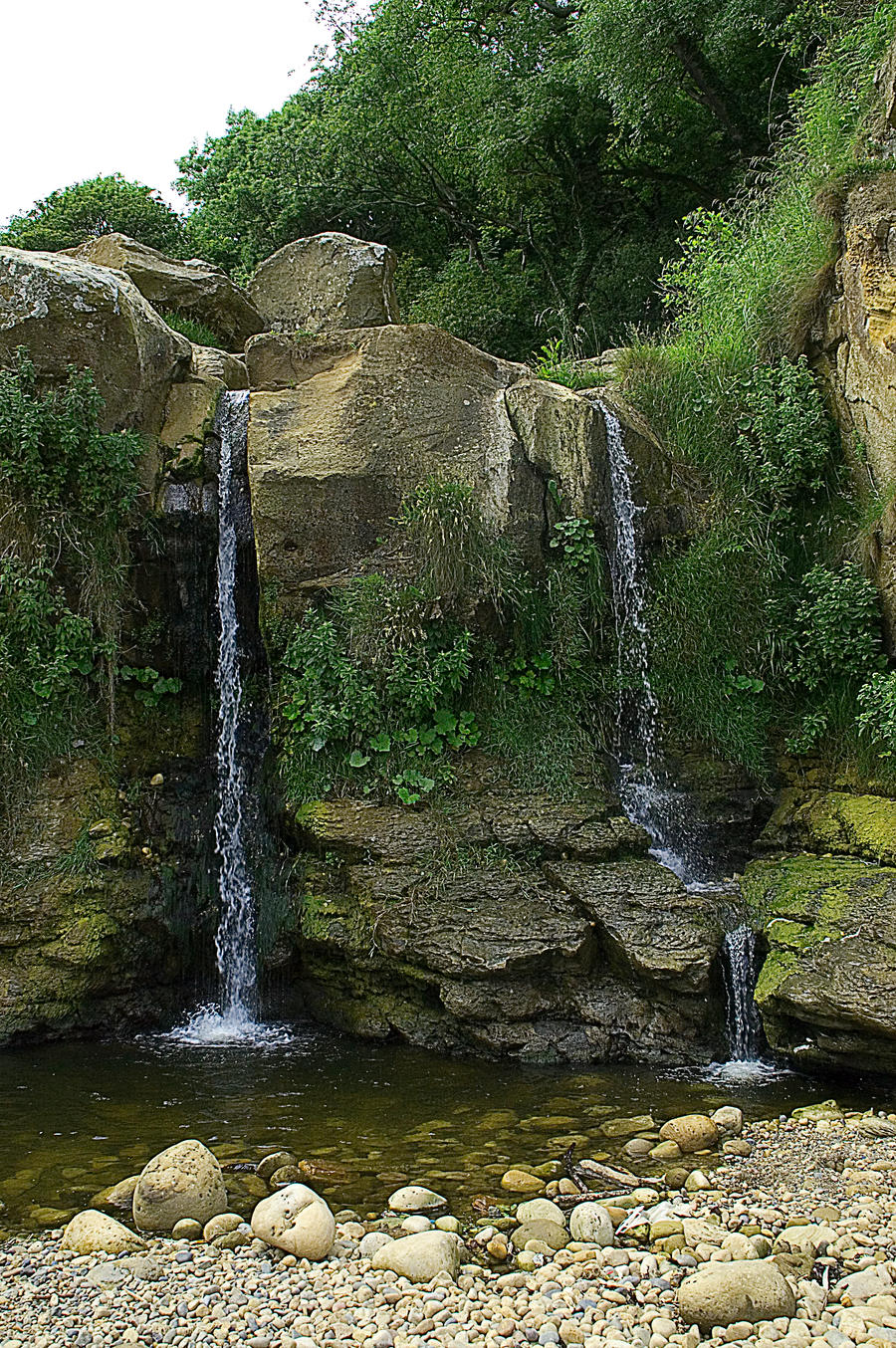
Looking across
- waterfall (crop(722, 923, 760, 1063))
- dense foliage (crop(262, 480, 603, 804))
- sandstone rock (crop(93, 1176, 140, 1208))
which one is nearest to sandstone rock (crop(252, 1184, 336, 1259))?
sandstone rock (crop(93, 1176, 140, 1208))

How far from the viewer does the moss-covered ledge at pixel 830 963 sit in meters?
4.97

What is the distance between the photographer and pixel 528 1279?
3199 mm

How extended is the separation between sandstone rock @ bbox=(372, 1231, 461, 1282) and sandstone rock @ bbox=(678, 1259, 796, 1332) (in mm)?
738

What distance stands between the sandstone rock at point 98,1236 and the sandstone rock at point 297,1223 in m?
0.43

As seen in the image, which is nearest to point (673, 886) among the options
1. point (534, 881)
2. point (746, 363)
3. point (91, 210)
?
point (534, 881)

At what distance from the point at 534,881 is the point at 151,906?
8.26ft

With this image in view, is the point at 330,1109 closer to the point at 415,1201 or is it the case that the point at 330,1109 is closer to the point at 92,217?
the point at 415,1201

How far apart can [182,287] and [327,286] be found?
1530mm

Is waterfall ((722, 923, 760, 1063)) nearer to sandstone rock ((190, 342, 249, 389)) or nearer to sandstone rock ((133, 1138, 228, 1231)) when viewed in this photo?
sandstone rock ((133, 1138, 228, 1231))

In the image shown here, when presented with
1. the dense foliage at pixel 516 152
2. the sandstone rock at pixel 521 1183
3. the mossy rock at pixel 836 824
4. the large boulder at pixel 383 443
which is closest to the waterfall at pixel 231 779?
the large boulder at pixel 383 443

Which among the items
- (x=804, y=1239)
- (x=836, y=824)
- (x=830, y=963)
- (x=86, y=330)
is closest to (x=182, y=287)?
(x=86, y=330)

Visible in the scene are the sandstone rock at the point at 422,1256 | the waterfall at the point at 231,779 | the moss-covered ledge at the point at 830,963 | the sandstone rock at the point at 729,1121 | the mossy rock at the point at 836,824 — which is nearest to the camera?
the sandstone rock at the point at 422,1256

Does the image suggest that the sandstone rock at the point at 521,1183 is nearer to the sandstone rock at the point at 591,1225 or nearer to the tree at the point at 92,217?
the sandstone rock at the point at 591,1225

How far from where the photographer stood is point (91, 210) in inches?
704
